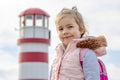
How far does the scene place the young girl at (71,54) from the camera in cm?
325

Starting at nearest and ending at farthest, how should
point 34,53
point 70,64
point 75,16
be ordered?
point 70,64
point 75,16
point 34,53

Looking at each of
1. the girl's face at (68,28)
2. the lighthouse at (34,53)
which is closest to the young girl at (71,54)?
the girl's face at (68,28)

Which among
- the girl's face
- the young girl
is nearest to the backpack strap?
the young girl

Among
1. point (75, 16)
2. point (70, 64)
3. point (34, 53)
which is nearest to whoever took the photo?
point (70, 64)

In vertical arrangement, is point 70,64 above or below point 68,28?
below

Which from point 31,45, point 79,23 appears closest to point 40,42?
point 31,45

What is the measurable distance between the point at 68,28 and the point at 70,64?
10.8 inches

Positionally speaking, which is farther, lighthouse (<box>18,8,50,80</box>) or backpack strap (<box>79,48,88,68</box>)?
lighthouse (<box>18,8,50,80</box>)

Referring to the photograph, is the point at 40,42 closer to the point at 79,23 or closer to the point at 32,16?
the point at 32,16

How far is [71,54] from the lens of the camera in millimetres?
3318

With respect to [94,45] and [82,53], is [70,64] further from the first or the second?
[94,45]

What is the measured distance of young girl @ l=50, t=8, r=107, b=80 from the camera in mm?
3248

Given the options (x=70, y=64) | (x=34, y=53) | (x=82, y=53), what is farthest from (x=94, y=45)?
(x=34, y=53)

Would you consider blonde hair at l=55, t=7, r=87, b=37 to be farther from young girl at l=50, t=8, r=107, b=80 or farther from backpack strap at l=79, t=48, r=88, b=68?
backpack strap at l=79, t=48, r=88, b=68
